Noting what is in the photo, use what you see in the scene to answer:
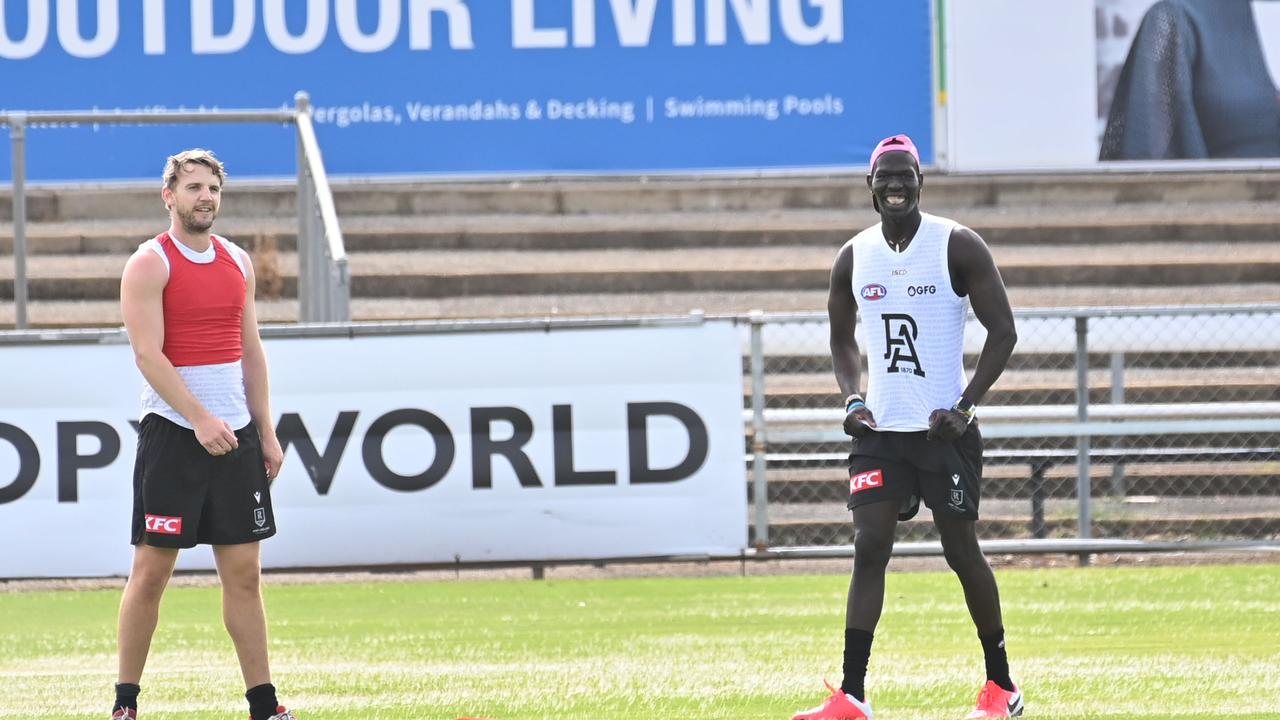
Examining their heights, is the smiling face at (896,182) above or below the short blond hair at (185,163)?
below

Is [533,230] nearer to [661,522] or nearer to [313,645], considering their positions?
[661,522]

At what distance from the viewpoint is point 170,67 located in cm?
1530

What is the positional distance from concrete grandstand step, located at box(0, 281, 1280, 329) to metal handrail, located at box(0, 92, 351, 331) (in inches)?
71.7

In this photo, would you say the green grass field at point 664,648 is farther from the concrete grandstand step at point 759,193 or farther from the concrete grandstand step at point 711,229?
the concrete grandstand step at point 759,193

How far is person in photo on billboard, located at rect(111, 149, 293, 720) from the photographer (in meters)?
5.31

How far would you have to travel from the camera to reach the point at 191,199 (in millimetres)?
5340

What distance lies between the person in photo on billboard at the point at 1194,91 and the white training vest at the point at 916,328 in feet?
35.2

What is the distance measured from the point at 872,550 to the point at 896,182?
1137mm

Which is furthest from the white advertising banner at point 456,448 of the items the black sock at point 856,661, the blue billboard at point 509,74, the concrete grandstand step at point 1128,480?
the blue billboard at point 509,74

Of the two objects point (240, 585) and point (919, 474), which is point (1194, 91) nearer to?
point (919, 474)

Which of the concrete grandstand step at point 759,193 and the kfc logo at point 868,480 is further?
the concrete grandstand step at point 759,193

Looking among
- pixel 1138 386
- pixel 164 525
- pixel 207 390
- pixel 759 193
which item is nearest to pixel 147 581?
pixel 164 525

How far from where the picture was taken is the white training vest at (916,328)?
18.7 ft

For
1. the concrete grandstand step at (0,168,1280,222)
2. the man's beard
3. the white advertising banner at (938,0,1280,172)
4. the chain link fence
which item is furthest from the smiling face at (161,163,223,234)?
the white advertising banner at (938,0,1280,172)
